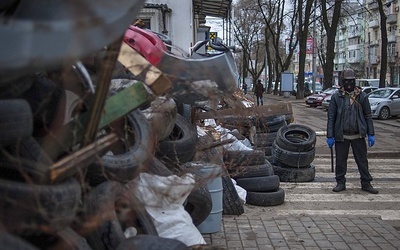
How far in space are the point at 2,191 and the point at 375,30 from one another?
98444 millimetres

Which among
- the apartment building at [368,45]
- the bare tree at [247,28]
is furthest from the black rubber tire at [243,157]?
the apartment building at [368,45]

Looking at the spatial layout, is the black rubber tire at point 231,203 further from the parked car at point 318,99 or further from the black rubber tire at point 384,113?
the parked car at point 318,99

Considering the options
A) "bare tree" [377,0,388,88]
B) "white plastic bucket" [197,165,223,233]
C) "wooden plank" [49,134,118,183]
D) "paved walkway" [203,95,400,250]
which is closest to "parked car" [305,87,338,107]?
"bare tree" [377,0,388,88]

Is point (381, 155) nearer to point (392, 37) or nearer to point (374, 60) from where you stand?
point (392, 37)

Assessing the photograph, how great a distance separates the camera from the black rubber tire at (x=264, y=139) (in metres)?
10.8

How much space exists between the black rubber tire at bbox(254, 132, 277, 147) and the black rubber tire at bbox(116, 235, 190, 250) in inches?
272

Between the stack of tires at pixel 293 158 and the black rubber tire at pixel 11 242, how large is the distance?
781cm

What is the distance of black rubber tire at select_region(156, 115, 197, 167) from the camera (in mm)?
5289

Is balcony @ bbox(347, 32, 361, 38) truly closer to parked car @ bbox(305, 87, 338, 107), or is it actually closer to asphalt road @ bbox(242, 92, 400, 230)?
parked car @ bbox(305, 87, 338, 107)

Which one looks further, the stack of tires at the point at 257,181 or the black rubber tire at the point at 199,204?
the stack of tires at the point at 257,181

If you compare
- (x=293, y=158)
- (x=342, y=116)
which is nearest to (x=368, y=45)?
(x=293, y=158)

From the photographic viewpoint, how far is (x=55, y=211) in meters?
2.84

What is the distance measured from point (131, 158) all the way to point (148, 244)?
2.00 feet

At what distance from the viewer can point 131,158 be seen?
13.0 feet
